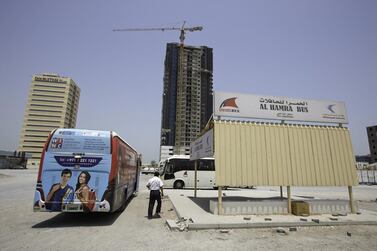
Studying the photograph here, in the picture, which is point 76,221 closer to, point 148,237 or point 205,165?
point 148,237

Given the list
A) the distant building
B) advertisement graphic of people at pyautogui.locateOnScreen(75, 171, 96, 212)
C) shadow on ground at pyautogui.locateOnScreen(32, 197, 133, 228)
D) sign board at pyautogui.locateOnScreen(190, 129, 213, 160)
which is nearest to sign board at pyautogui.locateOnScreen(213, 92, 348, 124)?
sign board at pyautogui.locateOnScreen(190, 129, 213, 160)

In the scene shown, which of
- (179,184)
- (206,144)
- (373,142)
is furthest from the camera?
(373,142)

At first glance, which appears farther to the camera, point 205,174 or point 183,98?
point 183,98

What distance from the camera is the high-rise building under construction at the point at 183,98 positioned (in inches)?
4001

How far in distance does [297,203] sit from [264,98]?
185 inches

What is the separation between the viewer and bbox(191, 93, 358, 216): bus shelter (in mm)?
9555

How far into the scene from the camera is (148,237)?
21.4 ft

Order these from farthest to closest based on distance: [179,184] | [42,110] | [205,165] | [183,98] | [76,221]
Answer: [42,110]
[183,98]
[205,165]
[179,184]
[76,221]

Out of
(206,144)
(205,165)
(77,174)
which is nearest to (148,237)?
(77,174)

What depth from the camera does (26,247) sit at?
212 inches

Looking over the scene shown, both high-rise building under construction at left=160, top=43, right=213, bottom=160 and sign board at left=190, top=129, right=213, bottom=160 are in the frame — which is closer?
sign board at left=190, top=129, right=213, bottom=160

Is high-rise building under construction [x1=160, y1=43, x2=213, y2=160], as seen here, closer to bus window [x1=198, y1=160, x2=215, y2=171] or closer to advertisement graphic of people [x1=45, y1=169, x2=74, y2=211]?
bus window [x1=198, y1=160, x2=215, y2=171]

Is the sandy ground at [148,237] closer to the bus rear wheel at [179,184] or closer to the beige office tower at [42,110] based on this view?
the bus rear wheel at [179,184]

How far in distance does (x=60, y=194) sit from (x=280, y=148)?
864 centimetres
